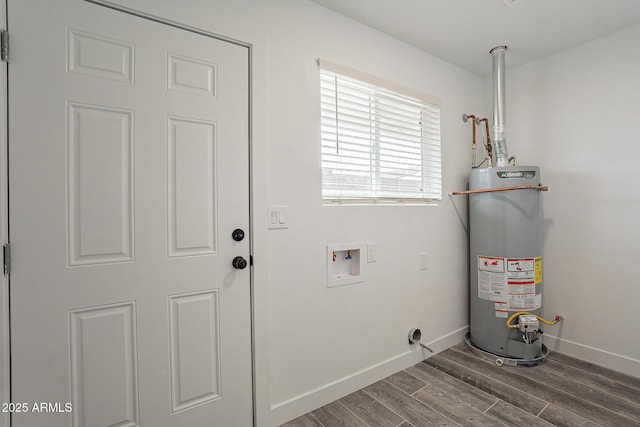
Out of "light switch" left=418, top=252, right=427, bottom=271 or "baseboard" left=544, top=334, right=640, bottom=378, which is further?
"light switch" left=418, top=252, right=427, bottom=271

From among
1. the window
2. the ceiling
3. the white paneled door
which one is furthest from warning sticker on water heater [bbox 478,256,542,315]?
the white paneled door

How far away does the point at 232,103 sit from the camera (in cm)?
156

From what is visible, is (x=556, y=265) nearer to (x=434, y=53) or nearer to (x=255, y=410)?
A: (x=434, y=53)

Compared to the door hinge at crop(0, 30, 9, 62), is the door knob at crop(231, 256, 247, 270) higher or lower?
lower

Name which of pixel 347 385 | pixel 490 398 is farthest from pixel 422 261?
pixel 347 385

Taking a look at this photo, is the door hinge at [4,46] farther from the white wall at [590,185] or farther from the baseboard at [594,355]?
the baseboard at [594,355]

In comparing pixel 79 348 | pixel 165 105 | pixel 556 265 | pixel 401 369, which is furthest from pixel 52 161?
pixel 556 265

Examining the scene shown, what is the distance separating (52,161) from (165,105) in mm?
488

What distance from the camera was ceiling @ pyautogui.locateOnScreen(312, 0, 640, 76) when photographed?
192 centimetres

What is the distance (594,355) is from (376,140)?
2.35 meters

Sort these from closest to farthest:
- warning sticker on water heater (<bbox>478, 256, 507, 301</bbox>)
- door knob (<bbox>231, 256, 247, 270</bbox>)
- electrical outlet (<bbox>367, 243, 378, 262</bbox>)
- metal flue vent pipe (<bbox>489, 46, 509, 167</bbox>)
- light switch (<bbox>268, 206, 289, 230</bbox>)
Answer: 1. door knob (<bbox>231, 256, 247, 270</bbox>)
2. light switch (<bbox>268, 206, 289, 230</bbox>)
3. electrical outlet (<bbox>367, 243, 378, 262</bbox>)
4. warning sticker on water heater (<bbox>478, 256, 507, 301</bbox>)
5. metal flue vent pipe (<bbox>489, 46, 509, 167</bbox>)

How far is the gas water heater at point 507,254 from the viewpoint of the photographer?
7.61 ft

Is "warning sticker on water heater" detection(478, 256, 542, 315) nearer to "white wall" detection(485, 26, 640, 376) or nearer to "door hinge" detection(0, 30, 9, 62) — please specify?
"white wall" detection(485, 26, 640, 376)

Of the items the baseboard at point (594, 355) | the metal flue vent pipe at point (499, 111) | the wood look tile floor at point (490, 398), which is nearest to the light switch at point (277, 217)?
the wood look tile floor at point (490, 398)
